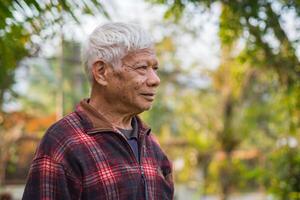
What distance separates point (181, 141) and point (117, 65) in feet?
43.5

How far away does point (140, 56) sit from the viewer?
6.69ft

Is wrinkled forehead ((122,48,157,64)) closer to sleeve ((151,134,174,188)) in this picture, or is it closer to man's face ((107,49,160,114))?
man's face ((107,49,160,114))

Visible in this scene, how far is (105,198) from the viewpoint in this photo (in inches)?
73.8

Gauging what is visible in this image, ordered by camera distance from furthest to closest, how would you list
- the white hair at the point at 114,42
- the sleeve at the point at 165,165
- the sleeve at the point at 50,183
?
the sleeve at the point at 165,165
the white hair at the point at 114,42
the sleeve at the point at 50,183

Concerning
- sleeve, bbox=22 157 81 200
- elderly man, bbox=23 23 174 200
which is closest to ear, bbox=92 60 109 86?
elderly man, bbox=23 23 174 200

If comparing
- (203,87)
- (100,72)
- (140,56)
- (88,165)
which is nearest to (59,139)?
(88,165)

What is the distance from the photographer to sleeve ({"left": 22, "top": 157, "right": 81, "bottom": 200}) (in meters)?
1.83

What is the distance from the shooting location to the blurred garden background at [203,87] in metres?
3.38

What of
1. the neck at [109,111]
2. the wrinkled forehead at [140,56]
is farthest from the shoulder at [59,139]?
the wrinkled forehead at [140,56]

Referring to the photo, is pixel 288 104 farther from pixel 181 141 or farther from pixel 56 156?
pixel 181 141

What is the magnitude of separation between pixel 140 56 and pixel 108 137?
0.99 ft

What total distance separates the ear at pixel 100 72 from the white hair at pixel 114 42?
2 cm

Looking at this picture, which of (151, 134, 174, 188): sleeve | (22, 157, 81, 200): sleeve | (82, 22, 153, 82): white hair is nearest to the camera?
(22, 157, 81, 200): sleeve

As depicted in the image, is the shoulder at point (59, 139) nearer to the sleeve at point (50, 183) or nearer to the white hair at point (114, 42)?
the sleeve at point (50, 183)
